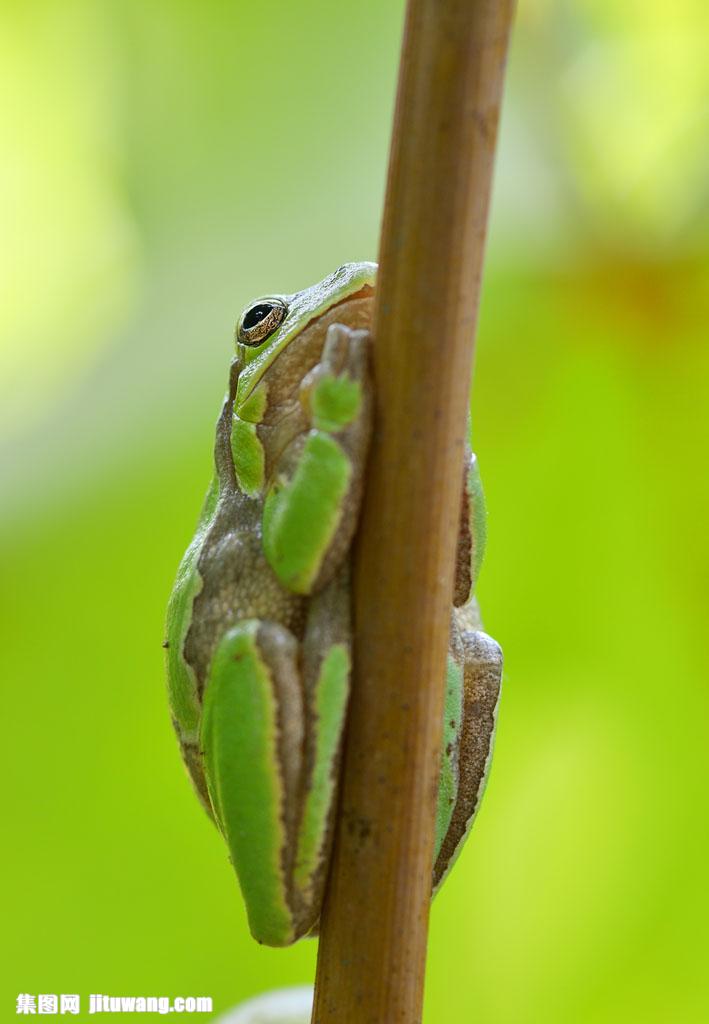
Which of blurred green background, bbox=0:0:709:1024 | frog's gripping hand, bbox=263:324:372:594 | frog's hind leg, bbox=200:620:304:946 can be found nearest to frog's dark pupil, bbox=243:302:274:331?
frog's gripping hand, bbox=263:324:372:594

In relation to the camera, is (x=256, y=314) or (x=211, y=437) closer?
(x=256, y=314)

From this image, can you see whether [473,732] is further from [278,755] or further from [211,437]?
[211,437]

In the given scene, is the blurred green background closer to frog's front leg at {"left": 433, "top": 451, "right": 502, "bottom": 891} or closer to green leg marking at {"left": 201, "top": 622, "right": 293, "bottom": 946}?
frog's front leg at {"left": 433, "top": 451, "right": 502, "bottom": 891}

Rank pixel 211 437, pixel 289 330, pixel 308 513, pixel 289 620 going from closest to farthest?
pixel 308 513, pixel 289 620, pixel 289 330, pixel 211 437

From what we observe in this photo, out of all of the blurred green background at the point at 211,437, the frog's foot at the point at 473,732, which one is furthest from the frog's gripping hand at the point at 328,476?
the blurred green background at the point at 211,437

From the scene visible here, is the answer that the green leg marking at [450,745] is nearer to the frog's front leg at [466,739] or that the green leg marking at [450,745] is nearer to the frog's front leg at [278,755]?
the frog's front leg at [466,739]

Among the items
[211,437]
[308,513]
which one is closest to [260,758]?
[308,513]
